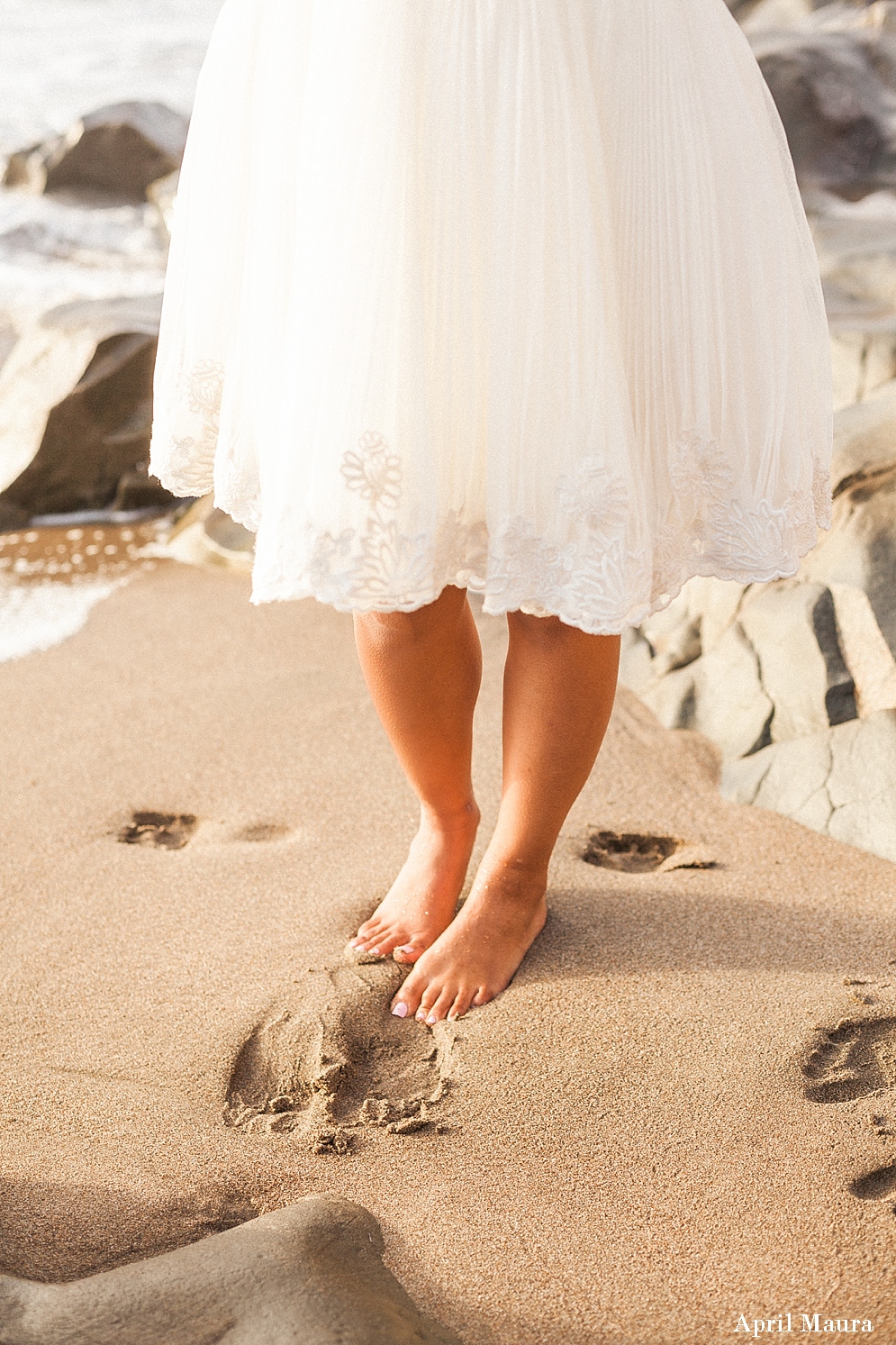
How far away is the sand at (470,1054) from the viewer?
46.1 inches

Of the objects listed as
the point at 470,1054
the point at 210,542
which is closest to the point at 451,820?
the point at 470,1054

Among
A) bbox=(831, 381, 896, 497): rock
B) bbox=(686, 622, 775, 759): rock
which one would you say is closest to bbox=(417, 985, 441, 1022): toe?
bbox=(686, 622, 775, 759): rock

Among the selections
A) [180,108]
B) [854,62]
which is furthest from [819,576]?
[180,108]

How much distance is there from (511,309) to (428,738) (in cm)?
A: 64

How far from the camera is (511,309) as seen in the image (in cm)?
120

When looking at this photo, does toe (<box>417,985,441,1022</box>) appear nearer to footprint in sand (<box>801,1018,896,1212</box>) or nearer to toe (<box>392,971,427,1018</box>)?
toe (<box>392,971,427,1018</box>)

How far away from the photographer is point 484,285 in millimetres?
1218

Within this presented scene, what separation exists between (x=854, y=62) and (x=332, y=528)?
748 cm

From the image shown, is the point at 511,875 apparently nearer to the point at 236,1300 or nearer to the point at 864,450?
the point at 236,1300

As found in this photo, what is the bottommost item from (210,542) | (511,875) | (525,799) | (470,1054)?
(210,542)

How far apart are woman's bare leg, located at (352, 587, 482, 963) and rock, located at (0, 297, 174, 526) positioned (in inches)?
93.8

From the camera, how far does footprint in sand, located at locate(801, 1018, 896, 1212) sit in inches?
54.4

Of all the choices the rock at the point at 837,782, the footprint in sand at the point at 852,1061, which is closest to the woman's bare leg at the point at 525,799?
the footprint in sand at the point at 852,1061

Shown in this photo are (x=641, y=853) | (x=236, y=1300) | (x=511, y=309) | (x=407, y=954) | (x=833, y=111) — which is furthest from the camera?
(x=833, y=111)
